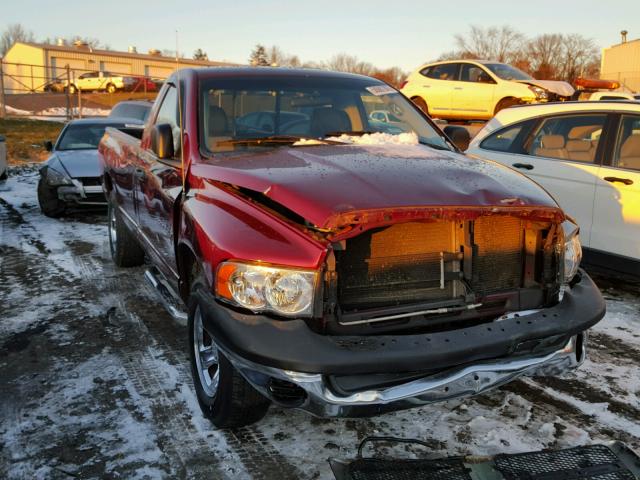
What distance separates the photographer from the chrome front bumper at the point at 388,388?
2.46 metres

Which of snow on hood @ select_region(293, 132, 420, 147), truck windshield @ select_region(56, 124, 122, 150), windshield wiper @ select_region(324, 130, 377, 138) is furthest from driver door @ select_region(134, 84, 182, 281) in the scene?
truck windshield @ select_region(56, 124, 122, 150)

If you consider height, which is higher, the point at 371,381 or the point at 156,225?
the point at 156,225

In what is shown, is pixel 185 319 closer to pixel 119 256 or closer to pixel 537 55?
pixel 119 256

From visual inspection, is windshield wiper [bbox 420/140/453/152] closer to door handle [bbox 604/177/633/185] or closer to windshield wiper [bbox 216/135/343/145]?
windshield wiper [bbox 216/135/343/145]

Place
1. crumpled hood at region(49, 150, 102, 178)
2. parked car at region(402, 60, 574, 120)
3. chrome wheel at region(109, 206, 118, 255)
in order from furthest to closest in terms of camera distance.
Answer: parked car at region(402, 60, 574, 120) → crumpled hood at region(49, 150, 102, 178) → chrome wheel at region(109, 206, 118, 255)

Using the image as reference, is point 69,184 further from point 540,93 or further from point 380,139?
point 540,93

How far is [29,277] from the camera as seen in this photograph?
585 centimetres

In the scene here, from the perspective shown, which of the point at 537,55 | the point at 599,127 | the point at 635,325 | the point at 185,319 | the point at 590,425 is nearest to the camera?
the point at 590,425

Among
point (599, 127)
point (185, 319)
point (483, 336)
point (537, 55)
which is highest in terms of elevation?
point (537, 55)

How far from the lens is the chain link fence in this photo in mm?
27378

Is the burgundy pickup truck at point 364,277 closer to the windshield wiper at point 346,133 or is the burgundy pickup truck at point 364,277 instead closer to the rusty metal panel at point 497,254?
the rusty metal panel at point 497,254

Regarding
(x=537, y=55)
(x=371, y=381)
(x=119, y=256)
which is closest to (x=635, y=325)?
(x=371, y=381)

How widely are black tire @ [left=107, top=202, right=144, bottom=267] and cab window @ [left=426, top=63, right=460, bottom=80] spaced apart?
10.5m

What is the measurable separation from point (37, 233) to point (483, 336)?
6688 millimetres
